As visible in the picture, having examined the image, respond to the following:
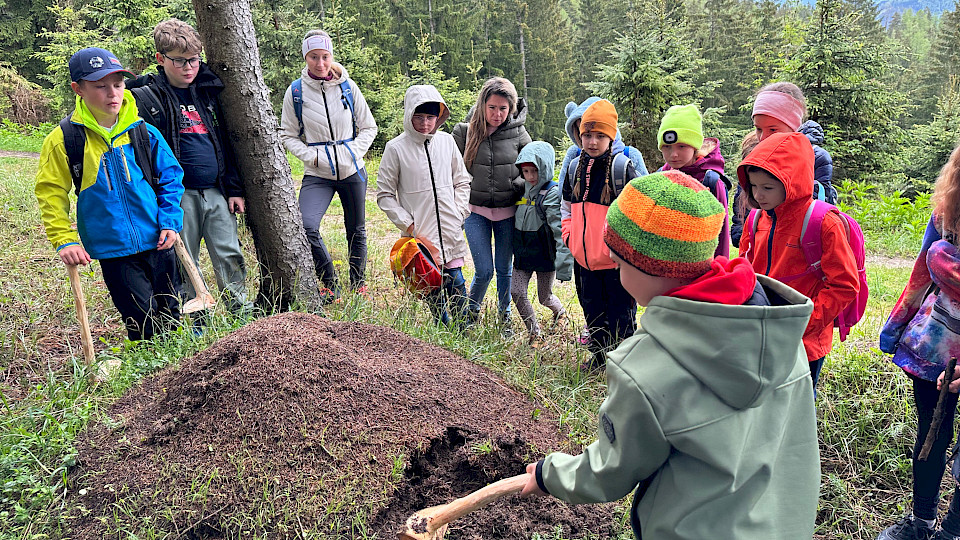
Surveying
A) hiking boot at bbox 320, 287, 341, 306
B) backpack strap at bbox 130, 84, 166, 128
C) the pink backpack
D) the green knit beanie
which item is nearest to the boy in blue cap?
backpack strap at bbox 130, 84, 166, 128

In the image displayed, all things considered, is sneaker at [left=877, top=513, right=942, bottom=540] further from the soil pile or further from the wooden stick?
the wooden stick

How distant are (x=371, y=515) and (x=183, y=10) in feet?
41.1

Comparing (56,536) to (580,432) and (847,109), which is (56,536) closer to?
(580,432)

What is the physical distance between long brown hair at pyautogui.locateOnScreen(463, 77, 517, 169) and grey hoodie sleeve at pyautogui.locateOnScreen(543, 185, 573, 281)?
696 millimetres

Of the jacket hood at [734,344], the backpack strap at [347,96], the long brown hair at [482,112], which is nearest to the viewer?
the jacket hood at [734,344]

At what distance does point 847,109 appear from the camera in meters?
12.2

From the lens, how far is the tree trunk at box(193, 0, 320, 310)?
3998mm

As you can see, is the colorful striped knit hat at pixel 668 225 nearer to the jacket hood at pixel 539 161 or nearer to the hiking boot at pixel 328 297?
the jacket hood at pixel 539 161

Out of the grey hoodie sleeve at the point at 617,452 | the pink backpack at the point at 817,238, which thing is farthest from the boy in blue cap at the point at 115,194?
the pink backpack at the point at 817,238

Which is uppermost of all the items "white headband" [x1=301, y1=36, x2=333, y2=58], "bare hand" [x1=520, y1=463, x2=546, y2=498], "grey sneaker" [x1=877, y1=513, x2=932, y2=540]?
"white headband" [x1=301, y1=36, x2=333, y2=58]

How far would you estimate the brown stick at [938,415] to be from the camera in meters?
2.65

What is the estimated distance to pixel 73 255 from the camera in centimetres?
337

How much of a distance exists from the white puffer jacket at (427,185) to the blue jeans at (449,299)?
0.15 m

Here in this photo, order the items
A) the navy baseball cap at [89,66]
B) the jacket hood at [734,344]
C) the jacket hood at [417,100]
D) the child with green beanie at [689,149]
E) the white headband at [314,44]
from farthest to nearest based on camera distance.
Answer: the white headband at [314,44]
the jacket hood at [417,100]
the child with green beanie at [689,149]
the navy baseball cap at [89,66]
the jacket hood at [734,344]
